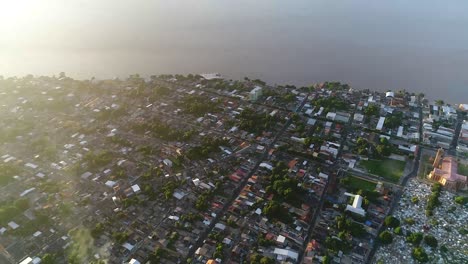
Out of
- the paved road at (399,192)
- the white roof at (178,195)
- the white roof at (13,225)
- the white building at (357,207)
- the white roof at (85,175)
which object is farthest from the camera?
the white roof at (85,175)

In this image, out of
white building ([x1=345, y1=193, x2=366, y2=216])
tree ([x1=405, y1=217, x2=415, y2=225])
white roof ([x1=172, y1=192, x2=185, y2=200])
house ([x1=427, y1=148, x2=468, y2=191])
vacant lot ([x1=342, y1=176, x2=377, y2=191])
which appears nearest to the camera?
tree ([x1=405, y1=217, x2=415, y2=225])

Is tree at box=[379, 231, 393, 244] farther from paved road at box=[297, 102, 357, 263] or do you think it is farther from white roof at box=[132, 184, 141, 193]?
white roof at box=[132, 184, 141, 193]

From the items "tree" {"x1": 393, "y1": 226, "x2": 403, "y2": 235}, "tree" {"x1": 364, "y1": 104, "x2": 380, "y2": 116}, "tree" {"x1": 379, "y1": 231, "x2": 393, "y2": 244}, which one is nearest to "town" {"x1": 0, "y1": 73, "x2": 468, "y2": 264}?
"tree" {"x1": 379, "y1": 231, "x2": 393, "y2": 244}

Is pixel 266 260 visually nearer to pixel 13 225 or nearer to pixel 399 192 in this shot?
pixel 399 192

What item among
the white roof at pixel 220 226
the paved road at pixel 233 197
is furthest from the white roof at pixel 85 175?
the white roof at pixel 220 226

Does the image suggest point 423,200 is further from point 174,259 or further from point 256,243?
point 174,259

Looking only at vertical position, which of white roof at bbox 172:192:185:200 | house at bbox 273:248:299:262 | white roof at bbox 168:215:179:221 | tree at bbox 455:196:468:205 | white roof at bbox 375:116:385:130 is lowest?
house at bbox 273:248:299:262

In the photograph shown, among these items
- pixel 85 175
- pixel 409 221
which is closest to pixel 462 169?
pixel 409 221

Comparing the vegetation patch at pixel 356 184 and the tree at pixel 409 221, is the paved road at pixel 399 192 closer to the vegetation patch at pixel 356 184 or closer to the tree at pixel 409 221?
the tree at pixel 409 221
